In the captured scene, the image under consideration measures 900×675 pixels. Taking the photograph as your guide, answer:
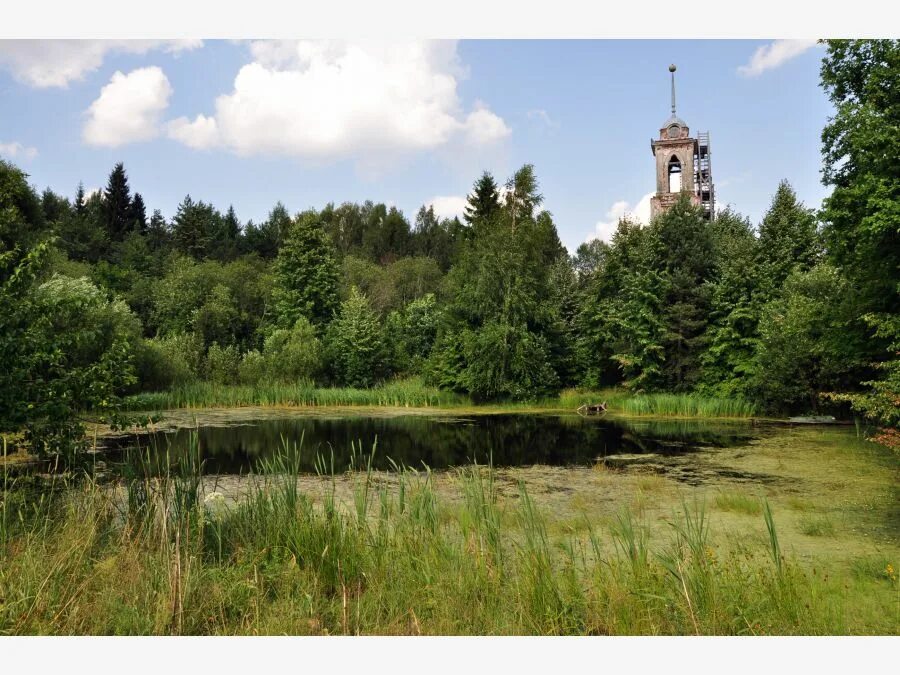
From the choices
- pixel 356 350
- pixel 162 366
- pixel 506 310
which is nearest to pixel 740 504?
pixel 506 310

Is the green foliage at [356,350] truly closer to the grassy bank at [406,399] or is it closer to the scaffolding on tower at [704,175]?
the grassy bank at [406,399]

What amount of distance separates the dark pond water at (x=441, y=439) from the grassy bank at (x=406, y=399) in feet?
9.57

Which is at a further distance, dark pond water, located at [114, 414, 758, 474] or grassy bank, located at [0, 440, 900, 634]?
dark pond water, located at [114, 414, 758, 474]

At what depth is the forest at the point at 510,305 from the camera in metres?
6.89

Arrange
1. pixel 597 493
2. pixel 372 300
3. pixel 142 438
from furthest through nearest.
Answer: pixel 372 300 < pixel 142 438 < pixel 597 493

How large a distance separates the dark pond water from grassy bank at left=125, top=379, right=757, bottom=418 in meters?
2.92

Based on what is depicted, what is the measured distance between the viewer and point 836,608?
428 centimetres

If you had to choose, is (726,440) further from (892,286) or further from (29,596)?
(29,596)

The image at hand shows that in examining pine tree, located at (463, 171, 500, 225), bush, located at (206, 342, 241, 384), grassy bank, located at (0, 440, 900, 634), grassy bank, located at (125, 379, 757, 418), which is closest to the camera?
grassy bank, located at (0, 440, 900, 634)

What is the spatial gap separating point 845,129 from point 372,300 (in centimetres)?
3204

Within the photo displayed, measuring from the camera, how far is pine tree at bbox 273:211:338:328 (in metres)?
33.5

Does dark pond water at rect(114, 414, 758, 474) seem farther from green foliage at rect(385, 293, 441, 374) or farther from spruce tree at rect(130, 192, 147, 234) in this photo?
spruce tree at rect(130, 192, 147, 234)

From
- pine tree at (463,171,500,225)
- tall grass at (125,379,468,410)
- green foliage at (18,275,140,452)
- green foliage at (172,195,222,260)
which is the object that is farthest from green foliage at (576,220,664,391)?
green foliage at (172,195,222,260)

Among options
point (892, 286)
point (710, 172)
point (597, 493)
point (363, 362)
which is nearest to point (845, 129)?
point (892, 286)
